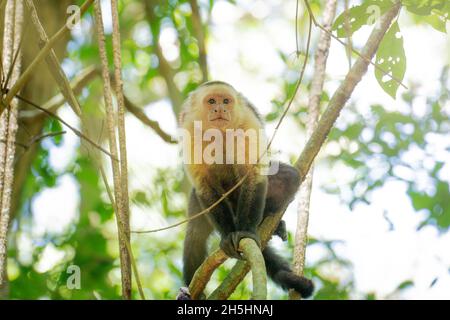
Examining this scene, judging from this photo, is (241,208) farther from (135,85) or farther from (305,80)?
(135,85)

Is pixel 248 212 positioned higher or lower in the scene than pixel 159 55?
lower

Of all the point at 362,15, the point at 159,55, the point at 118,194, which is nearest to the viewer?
the point at 118,194

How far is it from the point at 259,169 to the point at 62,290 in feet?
10.3

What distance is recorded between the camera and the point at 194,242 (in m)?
5.12

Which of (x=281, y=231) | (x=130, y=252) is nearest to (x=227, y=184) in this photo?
(x=281, y=231)

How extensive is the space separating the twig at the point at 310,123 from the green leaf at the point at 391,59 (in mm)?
622

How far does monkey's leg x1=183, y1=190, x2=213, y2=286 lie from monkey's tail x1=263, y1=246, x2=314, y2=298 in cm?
57

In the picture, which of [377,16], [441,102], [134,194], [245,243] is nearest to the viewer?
[245,243]

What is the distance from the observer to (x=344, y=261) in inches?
266

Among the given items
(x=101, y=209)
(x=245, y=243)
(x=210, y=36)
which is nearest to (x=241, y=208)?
(x=245, y=243)

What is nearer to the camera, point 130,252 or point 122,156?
point 130,252

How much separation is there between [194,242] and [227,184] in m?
0.62

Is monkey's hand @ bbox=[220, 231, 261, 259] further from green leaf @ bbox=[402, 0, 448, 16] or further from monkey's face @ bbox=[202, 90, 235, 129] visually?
green leaf @ bbox=[402, 0, 448, 16]

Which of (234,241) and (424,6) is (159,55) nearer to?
(234,241)
